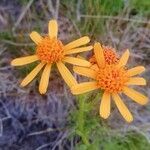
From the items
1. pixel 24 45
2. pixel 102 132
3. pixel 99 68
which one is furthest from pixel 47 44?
pixel 102 132

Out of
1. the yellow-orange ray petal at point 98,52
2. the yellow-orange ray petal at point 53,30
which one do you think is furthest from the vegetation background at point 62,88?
the yellow-orange ray petal at point 98,52

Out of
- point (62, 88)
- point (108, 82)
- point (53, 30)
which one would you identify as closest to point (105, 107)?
point (108, 82)

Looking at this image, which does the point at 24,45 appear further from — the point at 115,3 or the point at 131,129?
the point at 131,129

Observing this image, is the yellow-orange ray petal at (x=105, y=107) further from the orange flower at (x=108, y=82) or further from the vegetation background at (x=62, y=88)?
the vegetation background at (x=62, y=88)

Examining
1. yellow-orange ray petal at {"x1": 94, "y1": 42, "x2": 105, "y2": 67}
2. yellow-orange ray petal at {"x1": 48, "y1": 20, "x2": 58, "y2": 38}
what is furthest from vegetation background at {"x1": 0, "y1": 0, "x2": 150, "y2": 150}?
yellow-orange ray petal at {"x1": 94, "y1": 42, "x2": 105, "y2": 67}

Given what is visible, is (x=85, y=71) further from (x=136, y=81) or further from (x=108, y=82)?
(x=136, y=81)

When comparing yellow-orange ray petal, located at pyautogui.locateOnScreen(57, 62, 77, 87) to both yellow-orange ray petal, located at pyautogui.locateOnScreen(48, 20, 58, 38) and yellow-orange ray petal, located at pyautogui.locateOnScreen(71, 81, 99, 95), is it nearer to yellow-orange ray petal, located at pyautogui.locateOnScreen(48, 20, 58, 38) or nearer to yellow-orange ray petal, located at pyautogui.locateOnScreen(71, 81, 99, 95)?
yellow-orange ray petal, located at pyautogui.locateOnScreen(71, 81, 99, 95)
